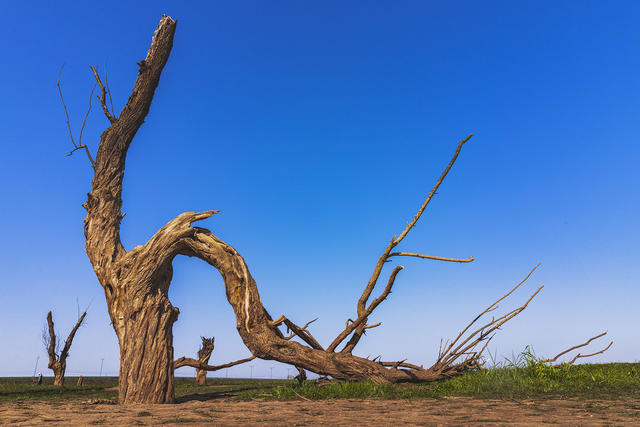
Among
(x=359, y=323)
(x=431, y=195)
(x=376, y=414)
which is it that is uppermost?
(x=431, y=195)

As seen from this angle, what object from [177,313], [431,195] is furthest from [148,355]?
[431,195]

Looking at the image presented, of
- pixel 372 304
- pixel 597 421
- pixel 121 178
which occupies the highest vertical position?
pixel 121 178

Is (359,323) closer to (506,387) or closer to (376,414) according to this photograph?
(506,387)

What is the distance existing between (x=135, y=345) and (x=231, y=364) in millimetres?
3174

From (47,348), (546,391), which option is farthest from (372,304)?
(47,348)

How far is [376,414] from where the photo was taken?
19.5ft

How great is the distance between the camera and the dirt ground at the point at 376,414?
5.24 m

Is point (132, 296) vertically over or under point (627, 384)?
over

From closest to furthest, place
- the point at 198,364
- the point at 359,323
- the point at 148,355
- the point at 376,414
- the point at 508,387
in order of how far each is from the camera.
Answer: the point at 376,414 → the point at 508,387 → the point at 148,355 → the point at 359,323 → the point at 198,364

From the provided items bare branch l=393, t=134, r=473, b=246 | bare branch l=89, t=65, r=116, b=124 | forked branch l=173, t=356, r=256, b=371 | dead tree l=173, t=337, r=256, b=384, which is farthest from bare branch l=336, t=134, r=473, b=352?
bare branch l=89, t=65, r=116, b=124

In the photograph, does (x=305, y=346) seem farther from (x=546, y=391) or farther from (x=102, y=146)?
(x=102, y=146)

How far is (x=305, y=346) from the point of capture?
962cm

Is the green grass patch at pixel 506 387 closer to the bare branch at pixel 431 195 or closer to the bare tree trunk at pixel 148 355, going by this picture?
the bare tree trunk at pixel 148 355

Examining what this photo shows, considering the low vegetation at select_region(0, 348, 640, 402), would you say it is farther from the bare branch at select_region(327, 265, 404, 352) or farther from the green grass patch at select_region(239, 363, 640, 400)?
the bare branch at select_region(327, 265, 404, 352)
